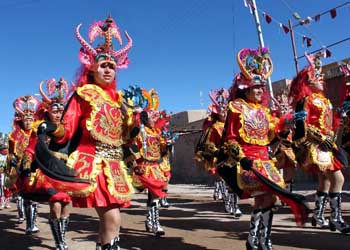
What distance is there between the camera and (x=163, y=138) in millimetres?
8797

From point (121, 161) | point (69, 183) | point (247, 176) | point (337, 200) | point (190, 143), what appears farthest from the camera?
point (190, 143)

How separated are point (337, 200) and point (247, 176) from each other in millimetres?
2395

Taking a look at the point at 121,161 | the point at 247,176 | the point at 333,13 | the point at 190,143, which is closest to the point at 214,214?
the point at 247,176

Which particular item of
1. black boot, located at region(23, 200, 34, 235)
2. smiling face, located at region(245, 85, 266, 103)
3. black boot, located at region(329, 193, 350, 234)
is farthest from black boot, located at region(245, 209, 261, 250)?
black boot, located at region(23, 200, 34, 235)

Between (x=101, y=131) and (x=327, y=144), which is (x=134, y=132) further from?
(x=327, y=144)

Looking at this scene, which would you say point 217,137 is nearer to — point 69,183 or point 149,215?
point 149,215

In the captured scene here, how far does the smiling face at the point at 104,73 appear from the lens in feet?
16.2

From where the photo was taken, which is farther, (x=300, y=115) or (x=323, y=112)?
(x=323, y=112)

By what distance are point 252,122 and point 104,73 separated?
6.31 ft

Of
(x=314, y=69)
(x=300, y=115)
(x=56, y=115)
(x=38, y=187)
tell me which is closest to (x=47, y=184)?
(x=38, y=187)

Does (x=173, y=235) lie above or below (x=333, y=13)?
below

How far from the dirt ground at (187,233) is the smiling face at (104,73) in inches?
107

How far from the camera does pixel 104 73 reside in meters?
4.96

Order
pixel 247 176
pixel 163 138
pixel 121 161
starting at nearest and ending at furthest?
1. pixel 121 161
2. pixel 247 176
3. pixel 163 138
